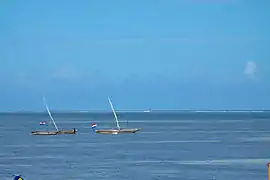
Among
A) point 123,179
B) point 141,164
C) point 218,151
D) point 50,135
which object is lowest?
point 123,179

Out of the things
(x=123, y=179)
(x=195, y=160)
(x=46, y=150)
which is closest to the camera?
(x=123, y=179)

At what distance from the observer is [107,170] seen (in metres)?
69.2

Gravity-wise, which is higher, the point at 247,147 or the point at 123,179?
the point at 247,147

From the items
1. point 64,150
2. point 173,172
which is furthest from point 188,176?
point 64,150

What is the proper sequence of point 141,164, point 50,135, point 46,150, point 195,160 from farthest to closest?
point 50,135 < point 46,150 < point 195,160 < point 141,164

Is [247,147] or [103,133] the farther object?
[103,133]

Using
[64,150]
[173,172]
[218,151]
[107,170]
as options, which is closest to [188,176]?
[173,172]

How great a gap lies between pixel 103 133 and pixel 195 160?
7338 centimetres

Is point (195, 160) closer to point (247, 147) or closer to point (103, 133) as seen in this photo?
point (247, 147)

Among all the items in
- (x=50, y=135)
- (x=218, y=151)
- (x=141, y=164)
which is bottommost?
(x=141, y=164)

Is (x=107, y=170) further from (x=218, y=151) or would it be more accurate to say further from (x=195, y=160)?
(x=218, y=151)

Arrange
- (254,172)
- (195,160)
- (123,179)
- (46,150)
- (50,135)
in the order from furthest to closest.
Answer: (50,135) → (46,150) → (195,160) → (254,172) → (123,179)

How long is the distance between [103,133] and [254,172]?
3484 inches

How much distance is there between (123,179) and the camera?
62.0 m
